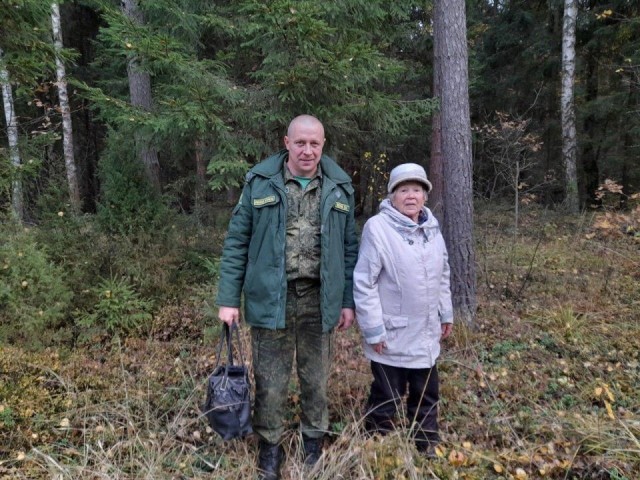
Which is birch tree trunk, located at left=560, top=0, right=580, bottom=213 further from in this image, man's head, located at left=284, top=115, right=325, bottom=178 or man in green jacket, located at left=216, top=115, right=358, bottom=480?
man's head, located at left=284, top=115, right=325, bottom=178

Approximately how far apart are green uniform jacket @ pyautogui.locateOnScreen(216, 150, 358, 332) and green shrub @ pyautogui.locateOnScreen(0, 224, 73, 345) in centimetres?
288

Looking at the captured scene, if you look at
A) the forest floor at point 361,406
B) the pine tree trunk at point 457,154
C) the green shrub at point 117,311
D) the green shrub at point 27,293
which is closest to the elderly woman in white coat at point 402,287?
the forest floor at point 361,406

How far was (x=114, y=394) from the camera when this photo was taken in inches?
140

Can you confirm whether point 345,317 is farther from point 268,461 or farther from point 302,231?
point 268,461

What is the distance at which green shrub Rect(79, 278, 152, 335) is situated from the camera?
15.7ft

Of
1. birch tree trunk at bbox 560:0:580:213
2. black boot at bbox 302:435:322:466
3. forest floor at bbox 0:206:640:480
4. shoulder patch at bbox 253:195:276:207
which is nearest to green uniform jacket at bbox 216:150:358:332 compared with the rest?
shoulder patch at bbox 253:195:276:207

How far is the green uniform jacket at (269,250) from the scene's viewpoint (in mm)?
2625

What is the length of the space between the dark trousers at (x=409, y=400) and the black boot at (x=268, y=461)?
693 millimetres

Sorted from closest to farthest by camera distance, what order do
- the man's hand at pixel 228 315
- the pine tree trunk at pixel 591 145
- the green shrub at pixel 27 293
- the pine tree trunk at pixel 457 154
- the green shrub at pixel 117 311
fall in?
the man's hand at pixel 228 315 < the green shrub at pixel 27 293 < the green shrub at pixel 117 311 < the pine tree trunk at pixel 457 154 < the pine tree trunk at pixel 591 145

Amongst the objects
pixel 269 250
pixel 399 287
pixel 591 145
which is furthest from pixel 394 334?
pixel 591 145

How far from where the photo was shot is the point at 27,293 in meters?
4.54

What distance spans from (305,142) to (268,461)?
213 cm

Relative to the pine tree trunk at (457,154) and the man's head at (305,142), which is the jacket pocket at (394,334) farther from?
the pine tree trunk at (457,154)

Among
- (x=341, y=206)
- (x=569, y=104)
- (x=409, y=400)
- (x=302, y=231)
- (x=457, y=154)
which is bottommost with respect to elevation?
(x=409, y=400)
